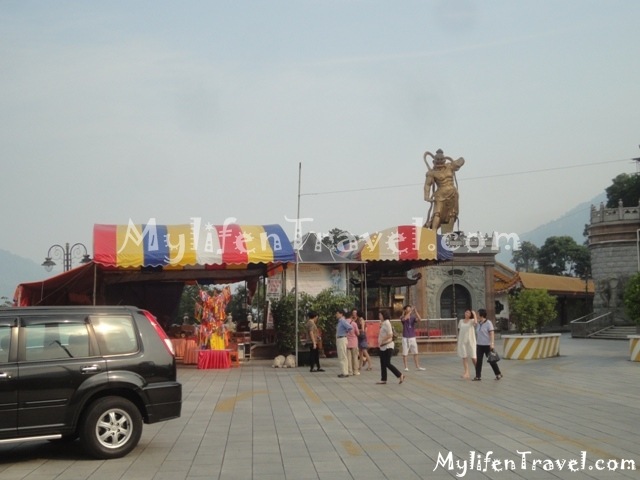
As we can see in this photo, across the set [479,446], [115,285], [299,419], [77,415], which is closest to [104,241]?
[115,285]

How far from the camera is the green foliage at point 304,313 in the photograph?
898 inches

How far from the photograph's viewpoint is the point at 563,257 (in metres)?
85.1

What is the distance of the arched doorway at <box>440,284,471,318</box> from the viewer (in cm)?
4500

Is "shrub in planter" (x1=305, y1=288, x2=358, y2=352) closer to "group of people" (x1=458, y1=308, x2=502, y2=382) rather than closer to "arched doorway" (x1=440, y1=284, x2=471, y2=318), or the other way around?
"group of people" (x1=458, y1=308, x2=502, y2=382)

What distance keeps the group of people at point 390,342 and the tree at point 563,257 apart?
220 feet

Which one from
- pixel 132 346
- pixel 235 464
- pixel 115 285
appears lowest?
pixel 235 464

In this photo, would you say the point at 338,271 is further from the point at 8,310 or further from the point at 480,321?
the point at 8,310

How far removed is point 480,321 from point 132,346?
10.5 m

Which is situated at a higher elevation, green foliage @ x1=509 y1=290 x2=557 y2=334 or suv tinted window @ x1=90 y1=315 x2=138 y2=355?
green foliage @ x1=509 y1=290 x2=557 y2=334

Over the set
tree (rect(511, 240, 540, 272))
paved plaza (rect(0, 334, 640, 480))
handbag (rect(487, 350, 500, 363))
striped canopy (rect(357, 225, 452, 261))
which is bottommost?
paved plaza (rect(0, 334, 640, 480))

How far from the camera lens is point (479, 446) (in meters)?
8.73

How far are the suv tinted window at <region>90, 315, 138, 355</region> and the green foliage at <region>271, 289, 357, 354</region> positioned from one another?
45.6ft

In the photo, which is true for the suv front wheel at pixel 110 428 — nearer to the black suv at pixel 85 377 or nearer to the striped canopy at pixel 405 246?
the black suv at pixel 85 377

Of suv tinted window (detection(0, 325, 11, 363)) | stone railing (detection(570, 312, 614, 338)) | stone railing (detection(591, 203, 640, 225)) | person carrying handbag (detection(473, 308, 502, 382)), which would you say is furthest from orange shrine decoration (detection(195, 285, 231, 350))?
stone railing (detection(591, 203, 640, 225))
